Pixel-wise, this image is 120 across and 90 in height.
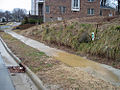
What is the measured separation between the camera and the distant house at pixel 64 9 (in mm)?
29234

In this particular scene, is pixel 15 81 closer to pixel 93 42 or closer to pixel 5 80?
pixel 5 80

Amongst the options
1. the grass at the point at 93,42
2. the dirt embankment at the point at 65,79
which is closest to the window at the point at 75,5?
the grass at the point at 93,42

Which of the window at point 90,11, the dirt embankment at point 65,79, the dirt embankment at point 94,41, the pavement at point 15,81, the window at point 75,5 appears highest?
the window at point 75,5

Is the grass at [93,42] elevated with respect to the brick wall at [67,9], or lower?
lower

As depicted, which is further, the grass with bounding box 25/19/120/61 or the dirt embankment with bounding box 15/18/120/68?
the grass with bounding box 25/19/120/61

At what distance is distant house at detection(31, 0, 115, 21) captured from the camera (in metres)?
29.2

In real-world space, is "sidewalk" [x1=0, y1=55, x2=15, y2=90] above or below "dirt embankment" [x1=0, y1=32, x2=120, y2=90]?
below

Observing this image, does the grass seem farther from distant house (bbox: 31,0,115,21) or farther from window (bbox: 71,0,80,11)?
window (bbox: 71,0,80,11)

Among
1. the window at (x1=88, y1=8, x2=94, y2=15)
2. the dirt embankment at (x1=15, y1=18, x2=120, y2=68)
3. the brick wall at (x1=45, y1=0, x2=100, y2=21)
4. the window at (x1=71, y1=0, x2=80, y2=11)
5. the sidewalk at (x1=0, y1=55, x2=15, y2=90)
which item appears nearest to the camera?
the sidewalk at (x1=0, y1=55, x2=15, y2=90)

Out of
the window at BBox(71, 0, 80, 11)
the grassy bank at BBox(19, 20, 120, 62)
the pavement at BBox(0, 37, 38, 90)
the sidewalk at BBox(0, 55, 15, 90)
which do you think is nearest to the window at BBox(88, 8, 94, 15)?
the window at BBox(71, 0, 80, 11)

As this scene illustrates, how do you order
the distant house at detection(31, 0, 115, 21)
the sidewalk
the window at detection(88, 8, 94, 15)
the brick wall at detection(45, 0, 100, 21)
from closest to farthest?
the sidewalk < the distant house at detection(31, 0, 115, 21) < the brick wall at detection(45, 0, 100, 21) < the window at detection(88, 8, 94, 15)

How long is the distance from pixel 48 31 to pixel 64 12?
1527 cm

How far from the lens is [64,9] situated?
30.5m

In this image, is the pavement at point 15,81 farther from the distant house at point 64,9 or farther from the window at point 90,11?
the window at point 90,11
